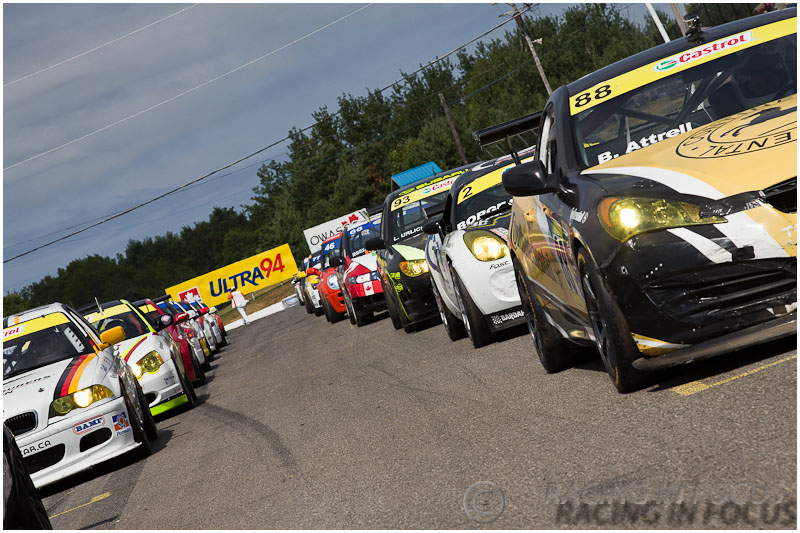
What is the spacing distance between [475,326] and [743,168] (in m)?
4.48

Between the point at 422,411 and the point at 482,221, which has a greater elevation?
the point at 482,221

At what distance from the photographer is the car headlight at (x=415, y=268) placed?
1196 cm

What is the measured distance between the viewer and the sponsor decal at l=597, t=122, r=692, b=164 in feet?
18.9

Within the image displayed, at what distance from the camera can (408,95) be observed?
10588 cm

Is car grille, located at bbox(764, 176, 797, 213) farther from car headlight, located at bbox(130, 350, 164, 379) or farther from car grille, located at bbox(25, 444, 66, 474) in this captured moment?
car headlight, located at bbox(130, 350, 164, 379)

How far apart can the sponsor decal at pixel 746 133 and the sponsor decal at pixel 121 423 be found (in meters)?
5.31

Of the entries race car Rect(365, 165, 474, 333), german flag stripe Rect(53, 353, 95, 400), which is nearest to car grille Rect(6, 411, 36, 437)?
german flag stripe Rect(53, 353, 95, 400)

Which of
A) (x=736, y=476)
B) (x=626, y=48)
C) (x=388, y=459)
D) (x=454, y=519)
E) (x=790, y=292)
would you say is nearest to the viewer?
(x=736, y=476)

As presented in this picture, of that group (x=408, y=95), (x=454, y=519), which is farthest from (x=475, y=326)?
(x=408, y=95)

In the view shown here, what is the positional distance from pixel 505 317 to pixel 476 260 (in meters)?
0.55

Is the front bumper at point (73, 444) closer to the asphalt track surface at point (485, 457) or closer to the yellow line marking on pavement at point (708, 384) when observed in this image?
the asphalt track surface at point (485, 457)

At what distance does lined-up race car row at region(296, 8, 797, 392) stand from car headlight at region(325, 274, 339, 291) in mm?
10851

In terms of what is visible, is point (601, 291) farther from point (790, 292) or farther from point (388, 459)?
point (388, 459)

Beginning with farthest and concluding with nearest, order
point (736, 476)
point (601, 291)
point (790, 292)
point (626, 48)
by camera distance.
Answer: point (626, 48), point (601, 291), point (790, 292), point (736, 476)
